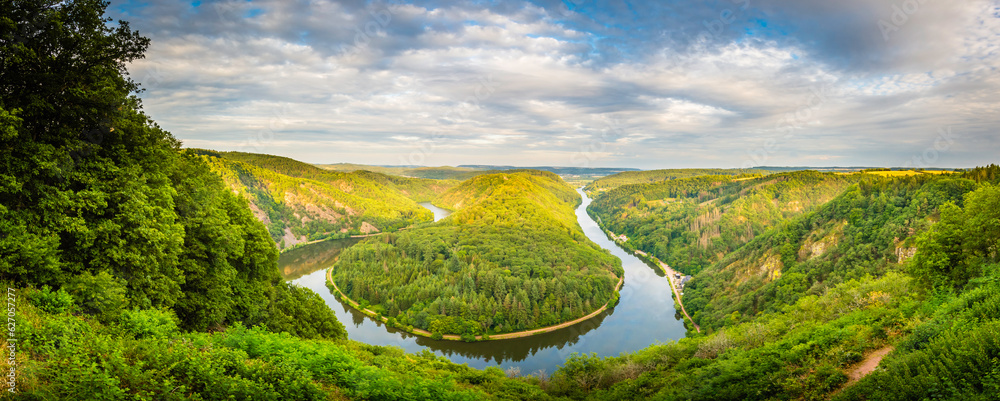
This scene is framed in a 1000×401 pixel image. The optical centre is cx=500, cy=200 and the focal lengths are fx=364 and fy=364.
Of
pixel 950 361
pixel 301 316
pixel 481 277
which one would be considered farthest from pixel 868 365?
pixel 481 277

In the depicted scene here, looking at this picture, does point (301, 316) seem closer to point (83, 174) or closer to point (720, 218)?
point (83, 174)

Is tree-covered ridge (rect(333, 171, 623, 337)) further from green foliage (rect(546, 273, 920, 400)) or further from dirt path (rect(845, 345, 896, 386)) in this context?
dirt path (rect(845, 345, 896, 386))

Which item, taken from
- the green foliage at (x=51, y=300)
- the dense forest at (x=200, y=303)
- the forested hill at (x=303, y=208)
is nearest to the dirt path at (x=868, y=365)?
the dense forest at (x=200, y=303)

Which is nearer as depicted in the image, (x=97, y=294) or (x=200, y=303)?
(x=97, y=294)

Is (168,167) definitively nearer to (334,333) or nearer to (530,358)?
(334,333)

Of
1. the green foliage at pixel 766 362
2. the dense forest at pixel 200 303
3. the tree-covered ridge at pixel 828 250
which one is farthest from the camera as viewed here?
the tree-covered ridge at pixel 828 250

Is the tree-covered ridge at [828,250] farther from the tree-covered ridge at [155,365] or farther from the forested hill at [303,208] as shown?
the forested hill at [303,208]

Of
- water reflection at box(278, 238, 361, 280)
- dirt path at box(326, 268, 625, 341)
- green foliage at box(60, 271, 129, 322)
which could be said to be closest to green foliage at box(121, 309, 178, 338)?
green foliage at box(60, 271, 129, 322)
